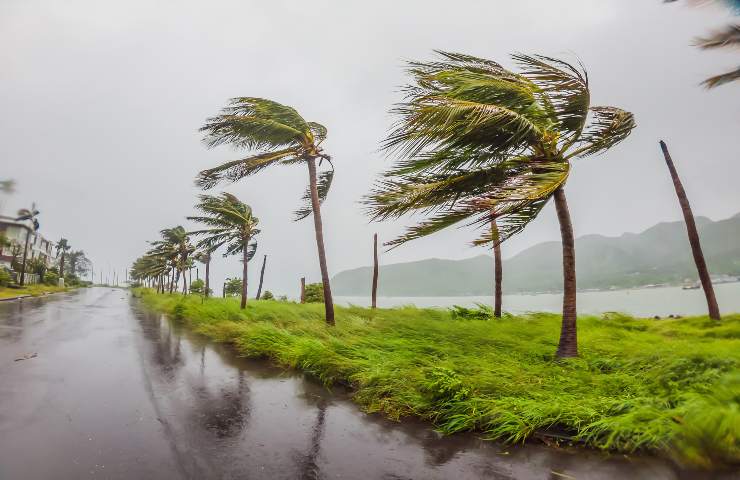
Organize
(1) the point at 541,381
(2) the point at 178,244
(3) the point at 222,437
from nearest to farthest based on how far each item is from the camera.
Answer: (3) the point at 222,437 → (1) the point at 541,381 → (2) the point at 178,244

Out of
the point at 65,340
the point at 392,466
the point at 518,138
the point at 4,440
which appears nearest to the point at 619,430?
the point at 392,466

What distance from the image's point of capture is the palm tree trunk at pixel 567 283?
609 cm

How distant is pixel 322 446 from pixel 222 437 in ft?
3.59

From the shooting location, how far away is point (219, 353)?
8.37m

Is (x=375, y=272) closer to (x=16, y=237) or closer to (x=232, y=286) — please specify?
(x=232, y=286)

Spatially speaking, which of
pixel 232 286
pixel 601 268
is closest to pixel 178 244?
pixel 232 286

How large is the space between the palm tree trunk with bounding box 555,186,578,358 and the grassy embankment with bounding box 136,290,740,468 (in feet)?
1.06

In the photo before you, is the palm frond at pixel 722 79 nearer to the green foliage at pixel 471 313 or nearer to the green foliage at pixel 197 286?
the green foliage at pixel 471 313

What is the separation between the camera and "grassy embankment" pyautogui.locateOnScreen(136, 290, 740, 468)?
10.1ft

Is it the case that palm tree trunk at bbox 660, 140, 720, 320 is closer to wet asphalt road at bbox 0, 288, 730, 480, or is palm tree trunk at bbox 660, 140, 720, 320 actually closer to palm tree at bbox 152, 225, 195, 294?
wet asphalt road at bbox 0, 288, 730, 480

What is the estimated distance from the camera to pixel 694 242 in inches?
469

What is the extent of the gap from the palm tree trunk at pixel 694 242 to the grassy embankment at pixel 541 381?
3.26 m

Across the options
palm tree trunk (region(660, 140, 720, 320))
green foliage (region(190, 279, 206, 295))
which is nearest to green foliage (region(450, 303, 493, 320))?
palm tree trunk (region(660, 140, 720, 320))

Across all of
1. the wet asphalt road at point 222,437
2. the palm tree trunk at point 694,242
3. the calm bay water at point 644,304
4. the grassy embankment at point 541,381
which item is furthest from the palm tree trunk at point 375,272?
the palm tree trunk at point 694,242
